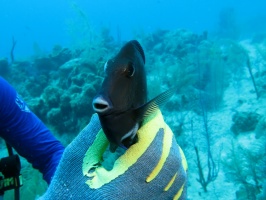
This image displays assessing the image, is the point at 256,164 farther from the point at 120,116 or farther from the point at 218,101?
the point at 120,116

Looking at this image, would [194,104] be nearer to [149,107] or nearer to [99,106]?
[149,107]

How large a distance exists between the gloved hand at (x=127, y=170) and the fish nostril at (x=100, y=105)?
0.21 metres

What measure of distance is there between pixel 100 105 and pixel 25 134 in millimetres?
1344

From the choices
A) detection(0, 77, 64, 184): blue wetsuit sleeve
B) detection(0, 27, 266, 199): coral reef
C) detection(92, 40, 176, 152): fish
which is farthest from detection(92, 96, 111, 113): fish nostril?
detection(0, 27, 266, 199): coral reef

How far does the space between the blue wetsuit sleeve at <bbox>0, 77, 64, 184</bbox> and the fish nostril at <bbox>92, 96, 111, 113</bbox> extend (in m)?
1.22

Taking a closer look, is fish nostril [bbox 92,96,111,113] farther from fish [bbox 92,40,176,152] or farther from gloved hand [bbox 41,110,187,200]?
gloved hand [bbox 41,110,187,200]

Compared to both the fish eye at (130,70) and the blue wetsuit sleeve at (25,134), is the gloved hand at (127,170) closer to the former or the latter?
the fish eye at (130,70)

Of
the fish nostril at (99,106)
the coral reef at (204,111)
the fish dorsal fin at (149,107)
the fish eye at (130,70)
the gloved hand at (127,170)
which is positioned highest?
the fish eye at (130,70)

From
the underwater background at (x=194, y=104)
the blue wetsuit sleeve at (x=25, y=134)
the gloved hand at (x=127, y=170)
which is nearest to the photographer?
the gloved hand at (x=127, y=170)

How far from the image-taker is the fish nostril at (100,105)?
0.89m

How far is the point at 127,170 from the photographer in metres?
1.02

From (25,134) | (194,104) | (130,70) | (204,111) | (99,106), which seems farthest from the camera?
(194,104)

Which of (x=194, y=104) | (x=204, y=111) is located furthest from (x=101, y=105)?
(x=194, y=104)

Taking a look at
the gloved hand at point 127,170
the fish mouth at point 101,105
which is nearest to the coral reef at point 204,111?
the gloved hand at point 127,170
